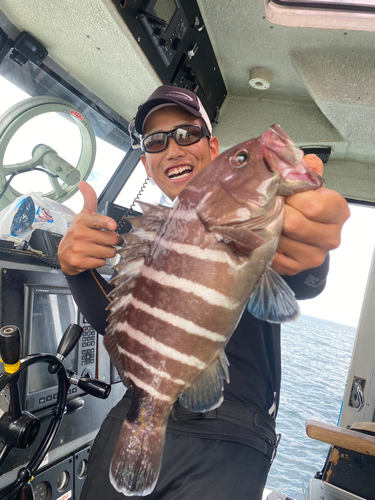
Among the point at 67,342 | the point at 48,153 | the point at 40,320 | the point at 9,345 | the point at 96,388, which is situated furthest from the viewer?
the point at 48,153

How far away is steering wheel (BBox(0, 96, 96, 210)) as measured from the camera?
2451 mm

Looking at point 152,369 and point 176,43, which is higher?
point 176,43

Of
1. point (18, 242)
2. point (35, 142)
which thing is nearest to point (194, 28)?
point (35, 142)

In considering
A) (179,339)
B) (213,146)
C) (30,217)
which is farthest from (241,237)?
(30,217)

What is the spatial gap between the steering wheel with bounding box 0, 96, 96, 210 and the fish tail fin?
2.26m

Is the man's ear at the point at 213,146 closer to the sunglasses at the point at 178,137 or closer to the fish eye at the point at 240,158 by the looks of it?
the sunglasses at the point at 178,137

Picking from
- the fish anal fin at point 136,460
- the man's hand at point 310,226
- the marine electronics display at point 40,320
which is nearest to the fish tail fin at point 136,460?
the fish anal fin at point 136,460

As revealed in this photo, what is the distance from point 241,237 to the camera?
2.82ft

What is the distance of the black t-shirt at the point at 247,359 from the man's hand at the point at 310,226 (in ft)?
0.65

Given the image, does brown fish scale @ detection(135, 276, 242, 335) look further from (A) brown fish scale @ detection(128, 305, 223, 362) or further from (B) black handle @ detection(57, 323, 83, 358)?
(B) black handle @ detection(57, 323, 83, 358)

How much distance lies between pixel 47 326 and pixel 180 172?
1.18 meters

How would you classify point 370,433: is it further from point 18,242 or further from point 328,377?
point 328,377

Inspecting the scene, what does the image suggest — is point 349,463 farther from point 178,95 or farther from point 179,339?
point 178,95

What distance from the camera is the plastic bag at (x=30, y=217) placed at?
7.01ft
